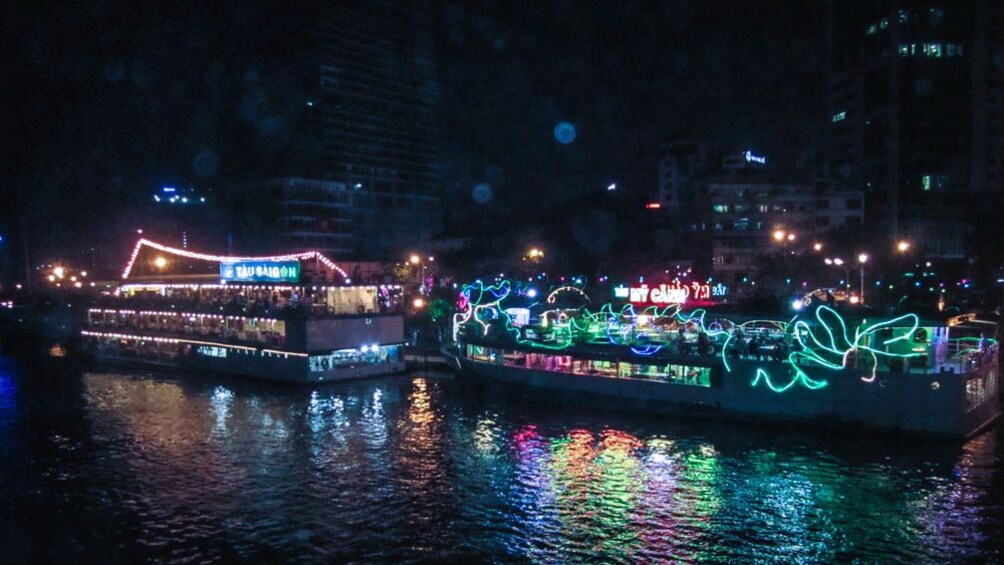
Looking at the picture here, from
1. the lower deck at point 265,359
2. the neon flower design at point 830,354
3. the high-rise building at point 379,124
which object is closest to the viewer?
the neon flower design at point 830,354

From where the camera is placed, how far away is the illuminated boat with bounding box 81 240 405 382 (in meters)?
35.4

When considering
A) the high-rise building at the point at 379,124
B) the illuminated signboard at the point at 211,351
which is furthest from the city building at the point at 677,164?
the illuminated signboard at the point at 211,351

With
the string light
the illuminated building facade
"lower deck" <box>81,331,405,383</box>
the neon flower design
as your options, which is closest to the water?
the neon flower design

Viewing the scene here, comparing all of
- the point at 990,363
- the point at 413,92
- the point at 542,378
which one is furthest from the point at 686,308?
the point at 413,92

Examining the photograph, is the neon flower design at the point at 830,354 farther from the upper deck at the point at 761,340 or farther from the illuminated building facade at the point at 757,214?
the illuminated building facade at the point at 757,214

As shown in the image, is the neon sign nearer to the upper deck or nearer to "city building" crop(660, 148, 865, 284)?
the upper deck

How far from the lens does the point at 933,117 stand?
70688mm

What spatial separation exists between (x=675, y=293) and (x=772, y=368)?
1257cm

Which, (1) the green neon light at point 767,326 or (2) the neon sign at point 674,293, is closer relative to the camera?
(1) the green neon light at point 767,326

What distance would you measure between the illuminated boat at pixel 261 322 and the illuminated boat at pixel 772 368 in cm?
533

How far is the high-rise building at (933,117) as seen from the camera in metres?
68.8

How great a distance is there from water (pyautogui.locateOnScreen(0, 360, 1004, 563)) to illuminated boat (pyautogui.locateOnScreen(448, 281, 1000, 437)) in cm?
98

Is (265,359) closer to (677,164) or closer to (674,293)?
(674,293)

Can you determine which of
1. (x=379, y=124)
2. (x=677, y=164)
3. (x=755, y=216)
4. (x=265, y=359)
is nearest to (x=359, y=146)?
(x=379, y=124)
